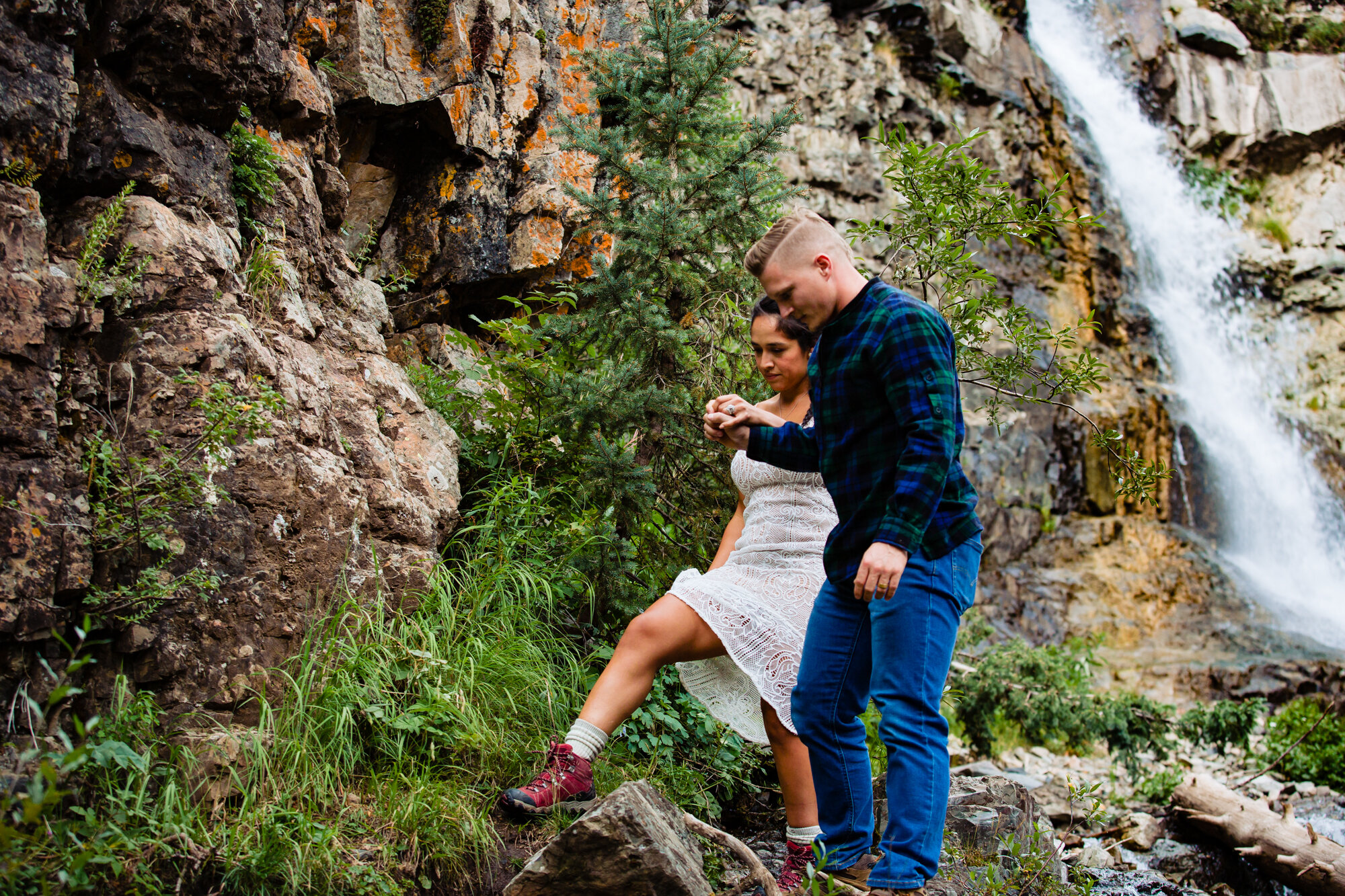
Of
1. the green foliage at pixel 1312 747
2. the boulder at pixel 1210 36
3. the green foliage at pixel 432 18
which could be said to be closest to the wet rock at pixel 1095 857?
the green foliage at pixel 1312 747

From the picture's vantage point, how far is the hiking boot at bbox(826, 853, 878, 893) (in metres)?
2.34

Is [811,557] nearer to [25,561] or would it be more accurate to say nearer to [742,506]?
[742,506]

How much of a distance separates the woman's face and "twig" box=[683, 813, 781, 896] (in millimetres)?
1547

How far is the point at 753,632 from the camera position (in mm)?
2746

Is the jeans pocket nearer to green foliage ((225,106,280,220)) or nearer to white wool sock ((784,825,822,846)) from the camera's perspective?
white wool sock ((784,825,822,846))

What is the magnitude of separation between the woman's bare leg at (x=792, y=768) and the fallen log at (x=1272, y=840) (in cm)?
290

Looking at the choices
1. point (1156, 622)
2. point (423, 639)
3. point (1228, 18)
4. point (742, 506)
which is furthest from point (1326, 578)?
point (423, 639)

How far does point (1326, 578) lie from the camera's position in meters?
12.0

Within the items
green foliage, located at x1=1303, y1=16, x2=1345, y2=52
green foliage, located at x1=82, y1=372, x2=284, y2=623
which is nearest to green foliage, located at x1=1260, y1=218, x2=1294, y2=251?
green foliage, located at x1=1303, y1=16, x2=1345, y2=52

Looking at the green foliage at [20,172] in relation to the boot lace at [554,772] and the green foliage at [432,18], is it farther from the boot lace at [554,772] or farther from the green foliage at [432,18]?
the green foliage at [432,18]

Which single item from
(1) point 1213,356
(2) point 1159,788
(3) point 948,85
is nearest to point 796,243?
(2) point 1159,788

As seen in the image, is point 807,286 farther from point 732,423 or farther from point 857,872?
point 857,872

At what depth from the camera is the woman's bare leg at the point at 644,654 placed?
2586 mm

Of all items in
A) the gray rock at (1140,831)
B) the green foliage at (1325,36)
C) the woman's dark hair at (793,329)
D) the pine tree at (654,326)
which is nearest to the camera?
the woman's dark hair at (793,329)
